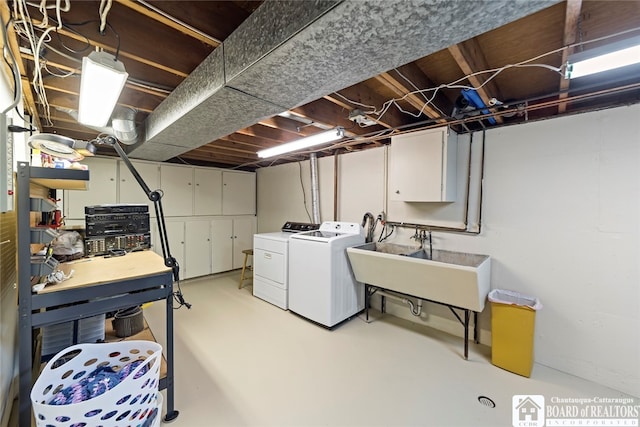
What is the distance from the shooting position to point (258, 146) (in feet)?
12.3

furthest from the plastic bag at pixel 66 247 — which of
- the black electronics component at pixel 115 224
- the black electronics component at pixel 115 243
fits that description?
the black electronics component at pixel 115 224

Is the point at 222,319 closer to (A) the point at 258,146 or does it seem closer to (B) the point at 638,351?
(A) the point at 258,146

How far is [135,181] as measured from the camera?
13.6ft

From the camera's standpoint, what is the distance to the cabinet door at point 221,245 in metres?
4.97

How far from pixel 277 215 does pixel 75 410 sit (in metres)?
4.17

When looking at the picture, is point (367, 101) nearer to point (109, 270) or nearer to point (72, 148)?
point (72, 148)

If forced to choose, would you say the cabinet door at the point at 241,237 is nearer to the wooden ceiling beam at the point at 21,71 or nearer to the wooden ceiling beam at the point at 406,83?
the wooden ceiling beam at the point at 21,71

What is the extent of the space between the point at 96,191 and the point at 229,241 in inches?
90.0

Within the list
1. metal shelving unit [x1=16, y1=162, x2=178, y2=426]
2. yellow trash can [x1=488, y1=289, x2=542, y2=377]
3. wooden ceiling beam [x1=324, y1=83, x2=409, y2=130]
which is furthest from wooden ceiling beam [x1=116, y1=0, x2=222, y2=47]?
yellow trash can [x1=488, y1=289, x2=542, y2=377]

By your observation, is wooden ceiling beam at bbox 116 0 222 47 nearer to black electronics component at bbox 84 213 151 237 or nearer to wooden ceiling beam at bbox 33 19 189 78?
wooden ceiling beam at bbox 33 19 189 78

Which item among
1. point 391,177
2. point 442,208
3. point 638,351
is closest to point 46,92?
point 391,177

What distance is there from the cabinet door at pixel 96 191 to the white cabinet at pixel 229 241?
5.51ft

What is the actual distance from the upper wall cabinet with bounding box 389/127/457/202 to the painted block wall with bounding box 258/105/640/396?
1.06ft

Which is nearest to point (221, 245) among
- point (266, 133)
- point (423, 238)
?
point (266, 133)
